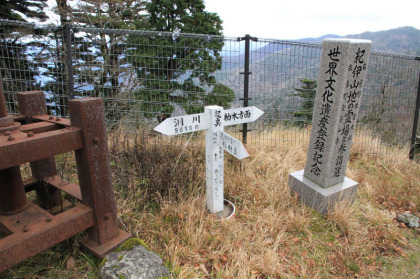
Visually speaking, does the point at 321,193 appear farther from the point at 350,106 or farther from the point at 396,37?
the point at 396,37

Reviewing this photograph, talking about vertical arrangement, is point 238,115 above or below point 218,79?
below

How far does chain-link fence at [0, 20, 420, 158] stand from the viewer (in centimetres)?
479

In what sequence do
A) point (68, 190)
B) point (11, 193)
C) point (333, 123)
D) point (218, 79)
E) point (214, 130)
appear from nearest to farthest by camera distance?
point (11, 193)
point (68, 190)
point (214, 130)
point (333, 123)
point (218, 79)

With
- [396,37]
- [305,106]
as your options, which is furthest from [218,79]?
[396,37]

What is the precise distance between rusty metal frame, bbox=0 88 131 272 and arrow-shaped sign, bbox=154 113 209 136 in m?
0.73

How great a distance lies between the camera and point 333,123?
11.3ft

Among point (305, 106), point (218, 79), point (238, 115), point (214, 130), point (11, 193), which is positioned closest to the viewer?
point (11, 193)

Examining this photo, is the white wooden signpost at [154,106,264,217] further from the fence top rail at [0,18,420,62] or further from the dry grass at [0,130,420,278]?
the fence top rail at [0,18,420,62]

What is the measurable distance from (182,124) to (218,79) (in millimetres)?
2386

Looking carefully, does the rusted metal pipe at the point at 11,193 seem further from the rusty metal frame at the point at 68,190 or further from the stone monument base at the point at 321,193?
the stone monument base at the point at 321,193

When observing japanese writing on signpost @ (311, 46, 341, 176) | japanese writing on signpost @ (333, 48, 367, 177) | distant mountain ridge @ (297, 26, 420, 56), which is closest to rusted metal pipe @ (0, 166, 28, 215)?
japanese writing on signpost @ (311, 46, 341, 176)

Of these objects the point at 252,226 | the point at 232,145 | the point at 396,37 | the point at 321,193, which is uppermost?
the point at 396,37

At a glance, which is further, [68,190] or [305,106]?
[305,106]

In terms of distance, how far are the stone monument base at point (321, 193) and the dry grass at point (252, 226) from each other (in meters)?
0.10
